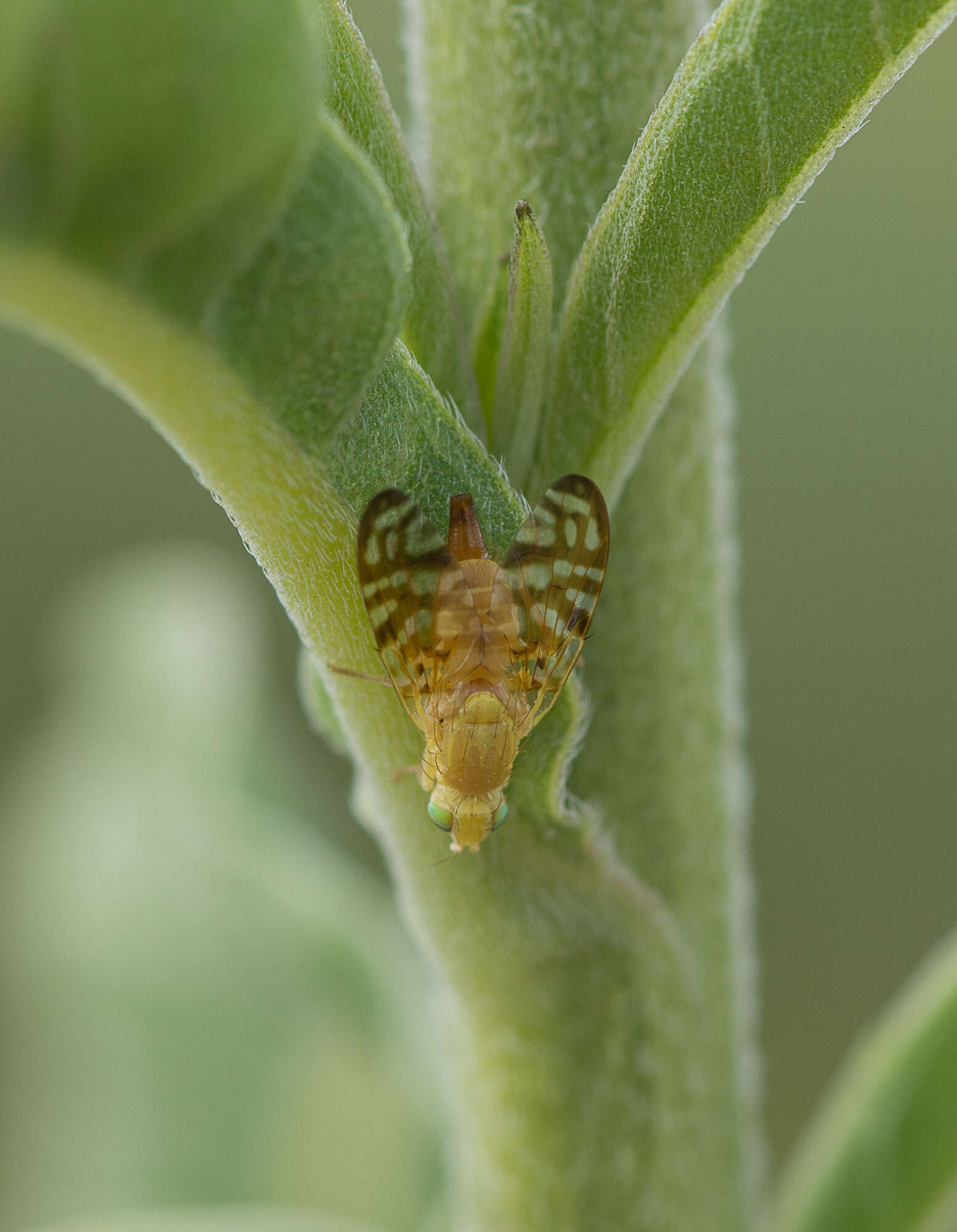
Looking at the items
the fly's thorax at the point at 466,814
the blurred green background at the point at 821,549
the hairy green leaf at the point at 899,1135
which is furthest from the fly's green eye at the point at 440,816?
the blurred green background at the point at 821,549

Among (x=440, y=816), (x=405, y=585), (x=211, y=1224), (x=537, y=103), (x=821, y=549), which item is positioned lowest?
(x=211, y=1224)

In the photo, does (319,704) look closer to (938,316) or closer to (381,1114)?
(381,1114)

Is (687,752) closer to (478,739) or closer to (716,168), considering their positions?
(478,739)

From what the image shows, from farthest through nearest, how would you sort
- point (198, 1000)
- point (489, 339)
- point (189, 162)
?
1. point (198, 1000)
2. point (489, 339)
3. point (189, 162)

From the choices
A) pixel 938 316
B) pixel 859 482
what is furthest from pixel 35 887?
pixel 938 316

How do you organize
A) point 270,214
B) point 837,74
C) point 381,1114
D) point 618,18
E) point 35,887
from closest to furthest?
point 270,214
point 837,74
point 618,18
point 381,1114
point 35,887

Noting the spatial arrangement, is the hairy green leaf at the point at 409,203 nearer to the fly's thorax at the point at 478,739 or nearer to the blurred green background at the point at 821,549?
the fly's thorax at the point at 478,739

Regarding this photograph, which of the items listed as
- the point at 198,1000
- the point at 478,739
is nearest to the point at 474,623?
the point at 478,739
